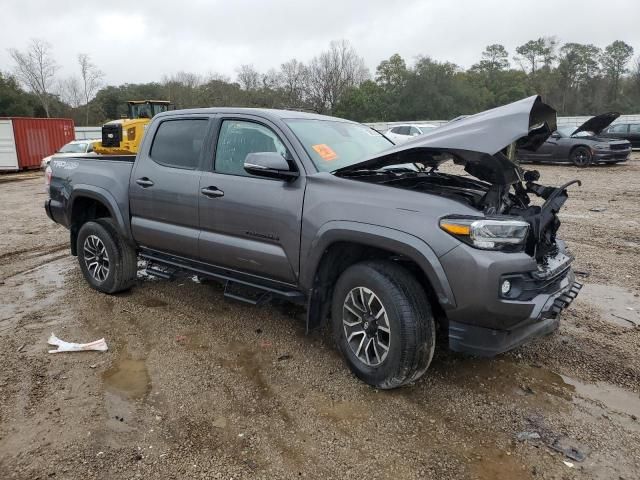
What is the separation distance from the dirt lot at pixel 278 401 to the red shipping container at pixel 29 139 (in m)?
20.2

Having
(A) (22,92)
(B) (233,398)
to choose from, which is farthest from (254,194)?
(A) (22,92)

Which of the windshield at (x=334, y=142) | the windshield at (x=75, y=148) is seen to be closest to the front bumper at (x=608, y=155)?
the windshield at (x=334, y=142)

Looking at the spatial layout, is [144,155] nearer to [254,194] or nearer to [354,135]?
[254,194]

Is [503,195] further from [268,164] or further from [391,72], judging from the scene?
[391,72]

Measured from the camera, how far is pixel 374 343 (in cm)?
332

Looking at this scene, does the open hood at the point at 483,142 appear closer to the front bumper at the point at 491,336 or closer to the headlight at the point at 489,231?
the headlight at the point at 489,231

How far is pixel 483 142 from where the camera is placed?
295 cm

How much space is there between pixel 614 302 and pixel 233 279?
3.75 metres

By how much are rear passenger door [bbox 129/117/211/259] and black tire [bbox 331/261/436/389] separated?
1.72 meters

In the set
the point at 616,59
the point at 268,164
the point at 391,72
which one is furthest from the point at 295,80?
the point at 268,164

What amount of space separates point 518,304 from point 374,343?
97 centimetres

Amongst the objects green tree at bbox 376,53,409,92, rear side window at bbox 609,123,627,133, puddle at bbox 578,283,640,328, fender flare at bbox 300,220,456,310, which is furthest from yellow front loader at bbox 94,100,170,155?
green tree at bbox 376,53,409,92

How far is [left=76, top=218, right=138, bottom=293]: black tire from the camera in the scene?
5.11 meters

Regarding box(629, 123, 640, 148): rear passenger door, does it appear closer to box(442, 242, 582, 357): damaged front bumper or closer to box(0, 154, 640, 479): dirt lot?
box(0, 154, 640, 479): dirt lot
